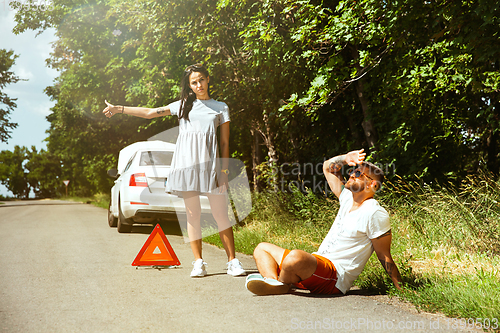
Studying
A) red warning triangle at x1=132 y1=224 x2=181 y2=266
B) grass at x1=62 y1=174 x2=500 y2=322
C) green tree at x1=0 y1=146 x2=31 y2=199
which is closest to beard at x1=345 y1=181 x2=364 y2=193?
grass at x1=62 y1=174 x2=500 y2=322

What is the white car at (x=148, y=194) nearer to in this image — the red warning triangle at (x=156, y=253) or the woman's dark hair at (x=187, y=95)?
the red warning triangle at (x=156, y=253)

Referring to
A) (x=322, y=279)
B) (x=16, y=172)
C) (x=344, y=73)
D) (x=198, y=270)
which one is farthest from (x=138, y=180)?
(x=16, y=172)

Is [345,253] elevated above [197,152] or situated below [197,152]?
below

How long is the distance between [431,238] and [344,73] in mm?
3315

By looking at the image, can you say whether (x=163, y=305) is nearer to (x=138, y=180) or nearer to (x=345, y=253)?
(x=345, y=253)

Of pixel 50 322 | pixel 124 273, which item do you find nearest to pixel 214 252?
pixel 124 273

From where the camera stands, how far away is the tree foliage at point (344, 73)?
6.82m

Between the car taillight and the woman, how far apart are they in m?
3.80

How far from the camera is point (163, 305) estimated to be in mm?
3711

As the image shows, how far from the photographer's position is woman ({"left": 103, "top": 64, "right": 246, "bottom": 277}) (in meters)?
4.88

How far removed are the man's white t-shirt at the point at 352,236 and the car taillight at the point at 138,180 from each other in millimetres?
5456

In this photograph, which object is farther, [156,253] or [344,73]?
[344,73]

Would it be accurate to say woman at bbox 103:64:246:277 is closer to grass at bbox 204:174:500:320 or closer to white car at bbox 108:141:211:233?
grass at bbox 204:174:500:320

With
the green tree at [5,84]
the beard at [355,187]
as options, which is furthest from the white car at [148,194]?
the green tree at [5,84]
